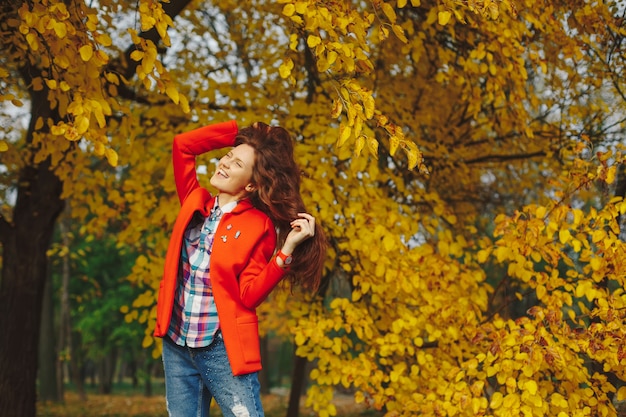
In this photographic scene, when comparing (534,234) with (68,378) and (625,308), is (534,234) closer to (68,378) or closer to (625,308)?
(625,308)

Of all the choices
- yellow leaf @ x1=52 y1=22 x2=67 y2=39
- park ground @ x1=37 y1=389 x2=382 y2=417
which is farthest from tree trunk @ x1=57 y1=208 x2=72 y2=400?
yellow leaf @ x1=52 y1=22 x2=67 y2=39

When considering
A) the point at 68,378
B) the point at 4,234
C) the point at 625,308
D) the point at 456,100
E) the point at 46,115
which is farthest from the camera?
the point at 68,378

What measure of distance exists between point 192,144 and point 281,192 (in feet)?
1.53

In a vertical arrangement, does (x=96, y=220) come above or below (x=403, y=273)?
above

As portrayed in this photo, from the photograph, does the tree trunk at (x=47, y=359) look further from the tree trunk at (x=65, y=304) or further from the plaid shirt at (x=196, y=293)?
the plaid shirt at (x=196, y=293)

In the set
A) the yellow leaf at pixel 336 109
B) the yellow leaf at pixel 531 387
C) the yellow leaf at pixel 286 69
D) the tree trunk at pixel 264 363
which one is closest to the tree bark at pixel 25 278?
the yellow leaf at pixel 286 69

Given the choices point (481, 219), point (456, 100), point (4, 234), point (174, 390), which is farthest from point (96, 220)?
point (481, 219)

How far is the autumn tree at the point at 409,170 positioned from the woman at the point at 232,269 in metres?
0.36

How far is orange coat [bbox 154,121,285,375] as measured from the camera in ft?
7.69

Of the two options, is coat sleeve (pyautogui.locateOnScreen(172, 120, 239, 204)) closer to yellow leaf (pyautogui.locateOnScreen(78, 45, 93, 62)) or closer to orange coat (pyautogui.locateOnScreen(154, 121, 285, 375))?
orange coat (pyautogui.locateOnScreen(154, 121, 285, 375))

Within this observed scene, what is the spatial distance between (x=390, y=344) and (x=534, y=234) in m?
1.21

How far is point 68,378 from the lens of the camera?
86.6ft

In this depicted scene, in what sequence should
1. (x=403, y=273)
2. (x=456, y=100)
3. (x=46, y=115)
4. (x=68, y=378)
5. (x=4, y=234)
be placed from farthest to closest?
(x=68, y=378) < (x=456, y=100) < (x=4, y=234) < (x=46, y=115) < (x=403, y=273)

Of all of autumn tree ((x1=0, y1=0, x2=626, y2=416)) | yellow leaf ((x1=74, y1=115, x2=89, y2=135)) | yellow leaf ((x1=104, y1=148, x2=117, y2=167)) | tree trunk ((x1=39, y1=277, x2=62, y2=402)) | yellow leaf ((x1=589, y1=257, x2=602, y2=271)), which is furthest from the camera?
tree trunk ((x1=39, y1=277, x2=62, y2=402))
